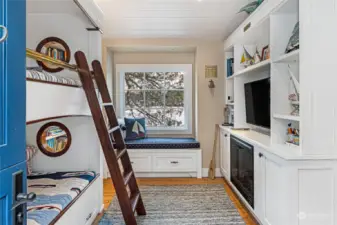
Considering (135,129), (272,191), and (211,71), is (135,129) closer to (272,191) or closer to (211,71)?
(211,71)

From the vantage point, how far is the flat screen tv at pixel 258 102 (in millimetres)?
3432

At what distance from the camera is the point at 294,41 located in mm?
2504

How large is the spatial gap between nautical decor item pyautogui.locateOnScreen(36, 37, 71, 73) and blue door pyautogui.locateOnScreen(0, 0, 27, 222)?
7.62 ft

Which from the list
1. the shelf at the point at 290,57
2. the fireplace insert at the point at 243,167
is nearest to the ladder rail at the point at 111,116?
the fireplace insert at the point at 243,167

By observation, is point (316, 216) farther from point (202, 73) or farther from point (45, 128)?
point (202, 73)

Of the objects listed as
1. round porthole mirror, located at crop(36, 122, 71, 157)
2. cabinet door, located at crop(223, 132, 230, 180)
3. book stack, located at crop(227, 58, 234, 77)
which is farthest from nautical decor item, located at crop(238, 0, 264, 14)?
round porthole mirror, located at crop(36, 122, 71, 157)

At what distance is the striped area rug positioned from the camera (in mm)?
3156

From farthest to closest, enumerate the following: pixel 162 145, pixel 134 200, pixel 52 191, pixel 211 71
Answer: pixel 211 71, pixel 162 145, pixel 134 200, pixel 52 191

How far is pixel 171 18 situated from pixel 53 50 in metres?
1.53

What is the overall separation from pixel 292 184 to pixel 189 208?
62.9 inches

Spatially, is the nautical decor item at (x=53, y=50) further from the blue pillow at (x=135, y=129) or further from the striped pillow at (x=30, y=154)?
the blue pillow at (x=135, y=129)

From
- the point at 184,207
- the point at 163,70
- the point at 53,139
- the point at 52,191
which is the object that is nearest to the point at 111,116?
the point at 53,139

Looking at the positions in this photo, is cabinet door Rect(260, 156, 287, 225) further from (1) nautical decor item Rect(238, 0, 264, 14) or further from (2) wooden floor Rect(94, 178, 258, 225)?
(1) nautical decor item Rect(238, 0, 264, 14)

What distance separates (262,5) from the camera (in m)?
2.95
